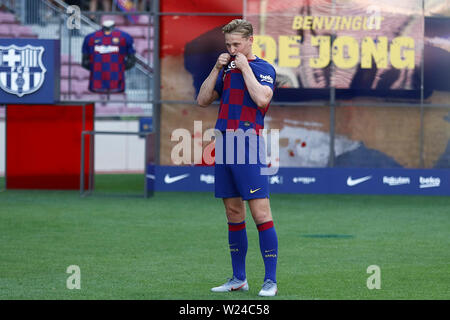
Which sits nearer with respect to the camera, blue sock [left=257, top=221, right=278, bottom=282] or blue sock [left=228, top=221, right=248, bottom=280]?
blue sock [left=257, top=221, right=278, bottom=282]

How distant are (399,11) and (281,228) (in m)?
6.25

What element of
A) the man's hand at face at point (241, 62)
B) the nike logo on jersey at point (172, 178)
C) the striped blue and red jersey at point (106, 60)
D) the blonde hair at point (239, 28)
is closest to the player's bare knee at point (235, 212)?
the man's hand at face at point (241, 62)

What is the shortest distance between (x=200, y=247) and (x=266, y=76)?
10.5ft

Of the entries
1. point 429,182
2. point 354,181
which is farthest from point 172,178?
point 429,182

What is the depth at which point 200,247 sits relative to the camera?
929 cm

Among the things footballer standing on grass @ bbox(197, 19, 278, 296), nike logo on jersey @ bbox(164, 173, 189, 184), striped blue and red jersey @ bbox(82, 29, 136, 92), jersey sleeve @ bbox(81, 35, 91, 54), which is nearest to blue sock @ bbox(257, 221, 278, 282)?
footballer standing on grass @ bbox(197, 19, 278, 296)

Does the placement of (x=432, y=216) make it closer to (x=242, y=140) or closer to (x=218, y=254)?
(x=218, y=254)

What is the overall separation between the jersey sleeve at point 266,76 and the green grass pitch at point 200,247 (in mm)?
1483

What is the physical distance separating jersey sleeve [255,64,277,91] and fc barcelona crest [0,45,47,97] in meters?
8.41

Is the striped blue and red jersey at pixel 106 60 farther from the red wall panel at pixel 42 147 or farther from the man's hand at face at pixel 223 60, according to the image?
the man's hand at face at pixel 223 60

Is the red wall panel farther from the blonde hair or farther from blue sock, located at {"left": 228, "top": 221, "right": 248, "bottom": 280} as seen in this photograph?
the blonde hair

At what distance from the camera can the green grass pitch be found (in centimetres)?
692

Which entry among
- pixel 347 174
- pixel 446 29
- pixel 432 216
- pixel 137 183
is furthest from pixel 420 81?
pixel 137 183

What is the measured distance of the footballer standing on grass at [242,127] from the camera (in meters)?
6.37
